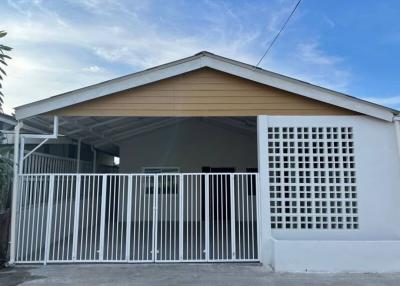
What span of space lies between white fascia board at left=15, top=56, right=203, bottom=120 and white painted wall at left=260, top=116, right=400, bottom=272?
237 centimetres

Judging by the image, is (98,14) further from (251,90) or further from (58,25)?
(251,90)

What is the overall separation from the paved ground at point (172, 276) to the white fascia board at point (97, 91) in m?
Result: 3.07

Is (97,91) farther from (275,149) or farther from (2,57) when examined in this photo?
(275,149)

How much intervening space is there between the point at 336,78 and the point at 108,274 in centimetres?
1306

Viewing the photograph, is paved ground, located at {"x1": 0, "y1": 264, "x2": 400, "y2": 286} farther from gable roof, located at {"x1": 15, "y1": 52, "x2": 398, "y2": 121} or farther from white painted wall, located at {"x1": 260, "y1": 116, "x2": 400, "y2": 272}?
gable roof, located at {"x1": 15, "y1": 52, "x2": 398, "y2": 121}

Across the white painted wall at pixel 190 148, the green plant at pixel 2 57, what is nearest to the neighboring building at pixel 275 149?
the green plant at pixel 2 57

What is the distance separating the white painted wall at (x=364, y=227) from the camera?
6.00 meters

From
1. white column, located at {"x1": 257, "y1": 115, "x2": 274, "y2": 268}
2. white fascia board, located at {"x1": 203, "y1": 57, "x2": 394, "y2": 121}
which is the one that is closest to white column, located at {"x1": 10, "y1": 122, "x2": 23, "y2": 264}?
white fascia board, located at {"x1": 203, "y1": 57, "x2": 394, "y2": 121}

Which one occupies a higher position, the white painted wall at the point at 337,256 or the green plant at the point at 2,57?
the green plant at the point at 2,57

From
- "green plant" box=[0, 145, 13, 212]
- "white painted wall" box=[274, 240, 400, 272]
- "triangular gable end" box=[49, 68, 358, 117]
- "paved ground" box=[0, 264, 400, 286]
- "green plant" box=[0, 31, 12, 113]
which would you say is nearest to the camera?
"paved ground" box=[0, 264, 400, 286]

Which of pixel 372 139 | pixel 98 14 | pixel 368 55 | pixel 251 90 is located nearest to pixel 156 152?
pixel 98 14

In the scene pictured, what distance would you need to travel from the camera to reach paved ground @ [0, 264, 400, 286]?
5367mm

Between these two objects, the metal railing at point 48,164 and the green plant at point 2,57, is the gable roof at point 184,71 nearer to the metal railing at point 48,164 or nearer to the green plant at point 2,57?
the green plant at point 2,57

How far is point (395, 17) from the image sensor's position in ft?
29.5
